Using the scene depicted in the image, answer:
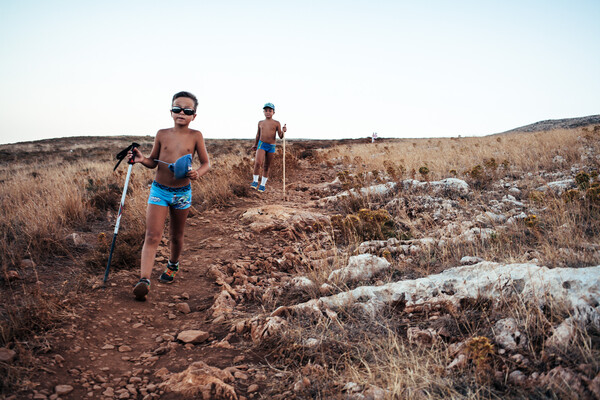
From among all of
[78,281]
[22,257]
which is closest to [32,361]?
[78,281]

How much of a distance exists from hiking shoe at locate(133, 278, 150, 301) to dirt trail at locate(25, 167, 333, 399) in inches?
3.3

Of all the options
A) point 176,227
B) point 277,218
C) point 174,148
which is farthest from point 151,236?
point 277,218

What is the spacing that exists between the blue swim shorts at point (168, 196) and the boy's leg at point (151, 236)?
6cm

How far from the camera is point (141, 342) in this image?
116 inches

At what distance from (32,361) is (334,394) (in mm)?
2024

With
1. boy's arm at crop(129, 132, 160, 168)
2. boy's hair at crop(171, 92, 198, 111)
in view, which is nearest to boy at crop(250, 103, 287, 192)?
boy's hair at crop(171, 92, 198, 111)

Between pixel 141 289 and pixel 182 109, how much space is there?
1891 millimetres

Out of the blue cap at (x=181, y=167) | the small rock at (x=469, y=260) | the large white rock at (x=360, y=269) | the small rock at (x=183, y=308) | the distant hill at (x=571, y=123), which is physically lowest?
the small rock at (x=183, y=308)

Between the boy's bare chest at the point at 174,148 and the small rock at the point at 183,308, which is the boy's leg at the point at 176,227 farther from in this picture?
the small rock at the point at 183,308

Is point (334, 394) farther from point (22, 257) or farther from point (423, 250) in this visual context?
point (22, 257)

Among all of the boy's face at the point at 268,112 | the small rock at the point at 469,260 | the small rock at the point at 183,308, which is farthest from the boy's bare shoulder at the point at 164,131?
the boy's face at the point at 268,112

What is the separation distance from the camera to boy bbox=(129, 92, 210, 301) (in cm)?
363

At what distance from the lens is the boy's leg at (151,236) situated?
11.8 ft

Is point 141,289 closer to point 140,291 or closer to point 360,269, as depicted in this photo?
point 140,291
